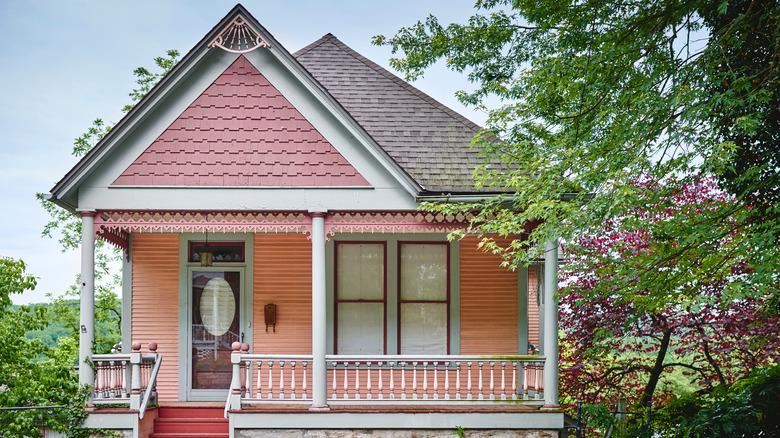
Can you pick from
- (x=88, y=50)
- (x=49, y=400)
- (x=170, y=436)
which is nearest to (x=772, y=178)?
(x=170, y=436)

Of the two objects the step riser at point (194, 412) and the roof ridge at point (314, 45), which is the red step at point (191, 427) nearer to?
Result: the step riser at point (194, 412)

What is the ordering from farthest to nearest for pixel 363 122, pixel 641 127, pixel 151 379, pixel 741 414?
pixel 363 122, pixel 151 379, pixel 641 127, pixel 741 414

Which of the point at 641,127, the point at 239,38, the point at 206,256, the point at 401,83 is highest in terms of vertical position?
the point at 401,83

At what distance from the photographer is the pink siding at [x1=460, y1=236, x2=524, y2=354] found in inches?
413

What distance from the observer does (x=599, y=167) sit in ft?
25.3

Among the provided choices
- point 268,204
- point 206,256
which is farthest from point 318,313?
point 206,256

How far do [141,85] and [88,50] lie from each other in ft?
47.2

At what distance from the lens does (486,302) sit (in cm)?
1056

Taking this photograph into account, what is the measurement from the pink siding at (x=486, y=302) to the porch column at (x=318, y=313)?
→ 2.90 m

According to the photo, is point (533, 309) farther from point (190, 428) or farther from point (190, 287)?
point (190, 428)

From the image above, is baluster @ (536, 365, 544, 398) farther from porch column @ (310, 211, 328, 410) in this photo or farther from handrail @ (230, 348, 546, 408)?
porch column @ (310, 211, 328, 410)

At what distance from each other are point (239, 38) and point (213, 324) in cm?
488

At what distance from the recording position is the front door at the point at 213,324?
10328mm

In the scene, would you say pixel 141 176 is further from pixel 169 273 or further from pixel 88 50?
pixel 88 50
